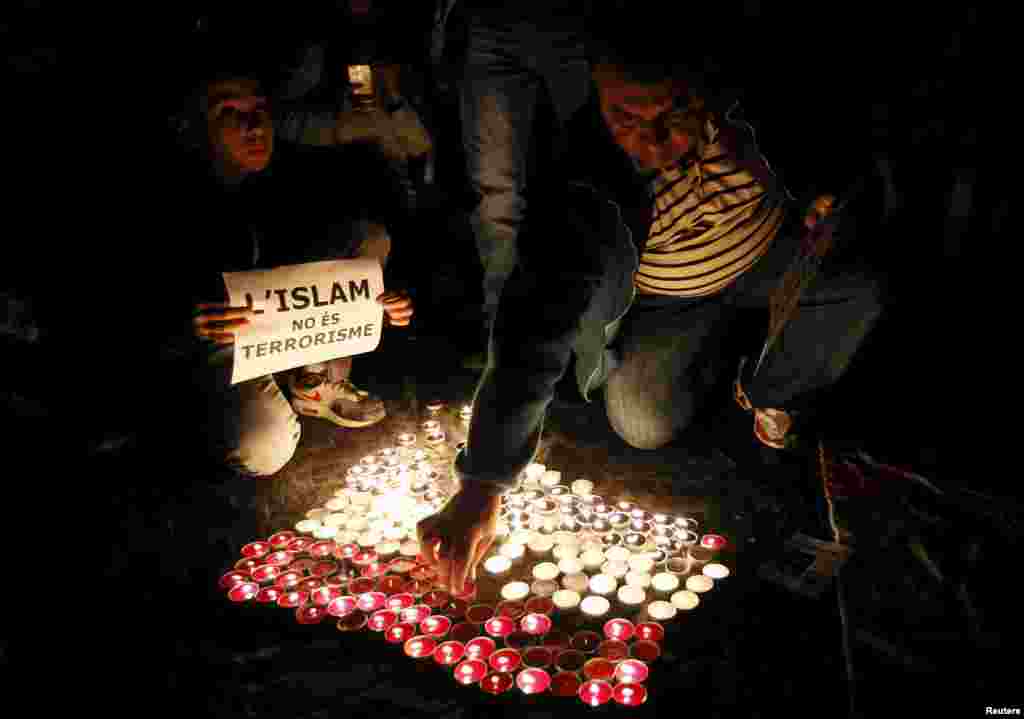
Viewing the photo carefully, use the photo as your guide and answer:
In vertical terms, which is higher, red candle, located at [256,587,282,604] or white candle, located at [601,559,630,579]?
white candle, located at [601,559,630,579]

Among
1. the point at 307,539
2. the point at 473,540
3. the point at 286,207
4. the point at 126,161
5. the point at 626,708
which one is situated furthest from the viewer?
the point at 286,207

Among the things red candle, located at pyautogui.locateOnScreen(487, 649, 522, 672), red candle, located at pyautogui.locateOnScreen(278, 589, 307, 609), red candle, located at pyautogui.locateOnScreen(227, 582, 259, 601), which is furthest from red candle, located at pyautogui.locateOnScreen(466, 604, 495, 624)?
red candle, located at pyautogui.locateOnScreen(227, 582, 259, 601)

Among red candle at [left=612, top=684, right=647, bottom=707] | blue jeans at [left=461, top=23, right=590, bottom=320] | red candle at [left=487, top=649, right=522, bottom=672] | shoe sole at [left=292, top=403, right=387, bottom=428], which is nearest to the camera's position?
red candle at [left=612, top=684, right=647, bottom=707]

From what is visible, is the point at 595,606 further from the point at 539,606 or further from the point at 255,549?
the point at 255,549

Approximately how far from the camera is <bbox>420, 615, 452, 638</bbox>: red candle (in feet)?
4.84

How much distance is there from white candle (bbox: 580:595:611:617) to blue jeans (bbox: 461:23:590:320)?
1.34 m

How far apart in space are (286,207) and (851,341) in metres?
2.22

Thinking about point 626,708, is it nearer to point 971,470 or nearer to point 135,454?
point 971,470

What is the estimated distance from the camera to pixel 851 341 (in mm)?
2135

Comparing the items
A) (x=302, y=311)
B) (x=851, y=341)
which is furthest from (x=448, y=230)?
(x=851, y=341)

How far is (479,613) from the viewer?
1.54m

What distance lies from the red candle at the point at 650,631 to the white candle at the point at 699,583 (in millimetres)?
169

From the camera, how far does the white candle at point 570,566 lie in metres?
1.68

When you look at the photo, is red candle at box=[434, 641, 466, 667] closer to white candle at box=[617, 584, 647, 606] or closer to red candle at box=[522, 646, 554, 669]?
red candle at box=[522, 646, 554, 669]
